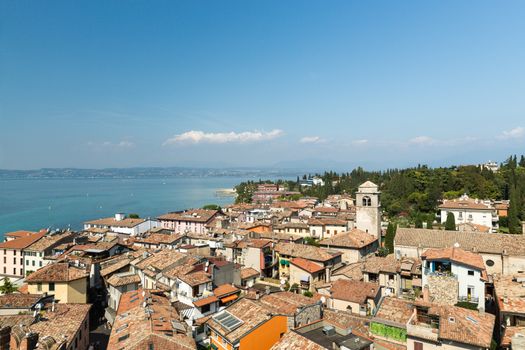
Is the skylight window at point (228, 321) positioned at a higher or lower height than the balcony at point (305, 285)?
higher

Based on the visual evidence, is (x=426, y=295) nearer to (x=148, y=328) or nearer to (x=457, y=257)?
(x=457, y=257)

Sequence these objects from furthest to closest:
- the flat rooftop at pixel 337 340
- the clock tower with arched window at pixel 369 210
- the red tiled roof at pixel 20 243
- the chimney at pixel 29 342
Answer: the clock tower with arched window at pixel 369 210 < the red tiled roof at pixel 20 243 < the flat rooftop at pixel 337 340 < the chimney at pixel 29 342

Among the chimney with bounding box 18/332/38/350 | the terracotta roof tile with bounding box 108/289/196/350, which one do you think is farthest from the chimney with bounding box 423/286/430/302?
the chimney with bounding box 18/332/38/350

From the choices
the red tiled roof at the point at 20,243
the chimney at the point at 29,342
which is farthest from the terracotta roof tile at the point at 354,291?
the red tiled roof at the point at 20,243

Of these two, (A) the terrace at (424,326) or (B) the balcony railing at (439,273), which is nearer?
(A) the terrace at (424,326)

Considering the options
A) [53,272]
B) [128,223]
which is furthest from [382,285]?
[128,223]

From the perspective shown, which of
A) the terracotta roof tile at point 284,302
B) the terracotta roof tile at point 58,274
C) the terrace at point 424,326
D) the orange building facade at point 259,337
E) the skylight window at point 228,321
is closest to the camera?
the terrace at point 424,326


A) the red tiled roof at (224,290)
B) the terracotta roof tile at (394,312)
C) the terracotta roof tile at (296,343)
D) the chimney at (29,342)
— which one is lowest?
the red tiled roof at (224,290)

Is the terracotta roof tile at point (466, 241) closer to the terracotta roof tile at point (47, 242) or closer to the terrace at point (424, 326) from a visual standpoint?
the terrace at point (424, 326)
